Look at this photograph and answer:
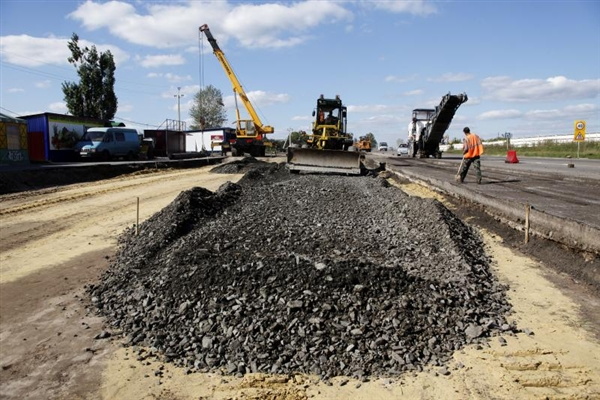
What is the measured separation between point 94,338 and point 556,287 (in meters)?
5.04

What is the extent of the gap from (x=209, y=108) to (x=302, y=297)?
7737 centimetres

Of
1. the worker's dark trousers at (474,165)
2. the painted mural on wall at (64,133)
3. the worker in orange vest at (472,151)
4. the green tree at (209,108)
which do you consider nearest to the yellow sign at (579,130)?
the worker in orange vest at (472,151)

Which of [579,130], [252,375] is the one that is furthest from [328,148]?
[579,130]

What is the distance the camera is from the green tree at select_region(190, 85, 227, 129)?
78.3m

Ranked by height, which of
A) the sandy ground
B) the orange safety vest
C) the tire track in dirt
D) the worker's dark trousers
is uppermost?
the orange safety vest

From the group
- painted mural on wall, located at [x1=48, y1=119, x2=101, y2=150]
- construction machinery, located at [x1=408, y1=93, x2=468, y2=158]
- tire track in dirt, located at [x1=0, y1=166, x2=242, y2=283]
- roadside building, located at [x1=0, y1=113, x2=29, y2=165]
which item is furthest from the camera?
painted mural on wall, located at [x1=48, y1=119, x2=101, y2=150]

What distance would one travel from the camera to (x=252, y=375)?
3707 mm

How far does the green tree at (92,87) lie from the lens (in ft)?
141

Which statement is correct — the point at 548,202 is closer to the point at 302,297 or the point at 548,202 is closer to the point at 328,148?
the point at 302,297

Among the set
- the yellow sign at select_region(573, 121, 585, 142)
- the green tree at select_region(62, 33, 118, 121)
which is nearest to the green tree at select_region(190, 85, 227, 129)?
the green tree at select_region(62, 33, 118, 121)

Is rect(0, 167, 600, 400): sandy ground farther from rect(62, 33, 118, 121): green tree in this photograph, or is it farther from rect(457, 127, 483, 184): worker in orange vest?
rect(62, 33, 118, 121): green tree

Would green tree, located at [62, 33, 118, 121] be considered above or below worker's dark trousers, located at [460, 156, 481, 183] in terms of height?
above

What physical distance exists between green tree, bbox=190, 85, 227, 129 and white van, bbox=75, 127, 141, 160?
1958 inches

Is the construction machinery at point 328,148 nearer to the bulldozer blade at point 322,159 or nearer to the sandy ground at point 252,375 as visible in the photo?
the bulldozer blade at point 322,159
